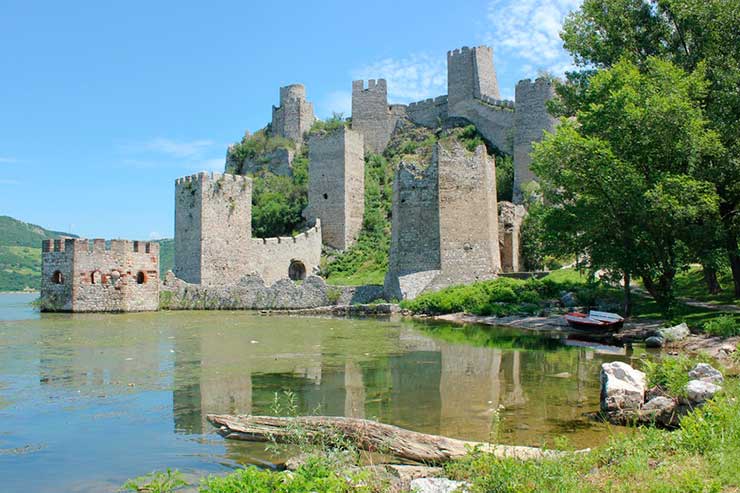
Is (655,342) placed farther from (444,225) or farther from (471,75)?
(471,75)

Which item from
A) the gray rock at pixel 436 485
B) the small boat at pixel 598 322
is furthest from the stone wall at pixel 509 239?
the gray rock at pixel 436 485

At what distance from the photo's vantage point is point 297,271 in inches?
1326

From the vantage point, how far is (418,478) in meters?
4.79

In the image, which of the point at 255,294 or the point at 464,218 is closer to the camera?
the point at 464,218

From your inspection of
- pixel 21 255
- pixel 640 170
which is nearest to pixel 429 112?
pixel 640 170

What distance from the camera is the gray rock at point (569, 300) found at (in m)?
19.2

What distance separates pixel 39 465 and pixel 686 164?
14.6 metres

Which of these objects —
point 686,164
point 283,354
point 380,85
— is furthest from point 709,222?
point 380,85

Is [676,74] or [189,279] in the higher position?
[676,74]

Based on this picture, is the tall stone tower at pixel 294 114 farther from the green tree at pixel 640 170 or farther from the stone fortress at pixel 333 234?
the green tree at pixel 640 170

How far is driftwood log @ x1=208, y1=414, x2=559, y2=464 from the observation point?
5195 mm

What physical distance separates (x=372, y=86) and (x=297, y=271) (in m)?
16.5

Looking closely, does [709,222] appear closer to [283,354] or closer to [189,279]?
[283,354]

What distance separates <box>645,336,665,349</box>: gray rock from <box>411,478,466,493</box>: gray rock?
9.35 metres
